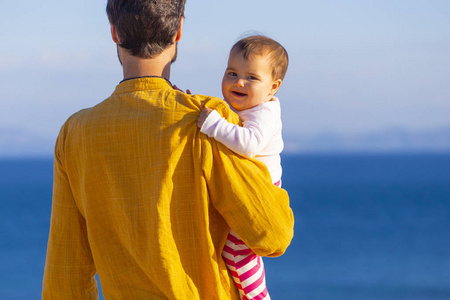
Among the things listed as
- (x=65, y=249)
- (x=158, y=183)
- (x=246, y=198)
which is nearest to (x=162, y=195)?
(x=158, y=183)

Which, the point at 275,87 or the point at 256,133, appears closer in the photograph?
the point at 256,133

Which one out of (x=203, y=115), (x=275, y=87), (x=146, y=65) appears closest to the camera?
(x=203, y=115)

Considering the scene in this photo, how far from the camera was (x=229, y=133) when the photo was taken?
6.28 ft

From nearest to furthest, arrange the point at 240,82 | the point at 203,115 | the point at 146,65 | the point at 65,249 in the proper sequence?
the point at 203,115 → the point at 146,65 → the point at 65,249 → the point at 240,82

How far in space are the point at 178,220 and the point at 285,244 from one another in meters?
0.33

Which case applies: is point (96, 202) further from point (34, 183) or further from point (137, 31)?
point (34, 183)

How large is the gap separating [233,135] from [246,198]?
0.60 feet

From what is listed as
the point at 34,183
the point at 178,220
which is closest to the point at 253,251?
the point at 178,220

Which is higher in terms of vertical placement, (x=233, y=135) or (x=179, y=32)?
(x=179, y=32)

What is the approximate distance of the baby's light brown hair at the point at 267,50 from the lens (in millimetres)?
2348

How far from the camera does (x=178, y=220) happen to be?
1942 mm

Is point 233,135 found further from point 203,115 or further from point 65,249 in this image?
point 65,249

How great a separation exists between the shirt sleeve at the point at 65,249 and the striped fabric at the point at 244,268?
0.47m

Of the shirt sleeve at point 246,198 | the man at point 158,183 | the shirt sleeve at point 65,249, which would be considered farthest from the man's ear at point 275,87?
the shirt sleeve at point 65,249
